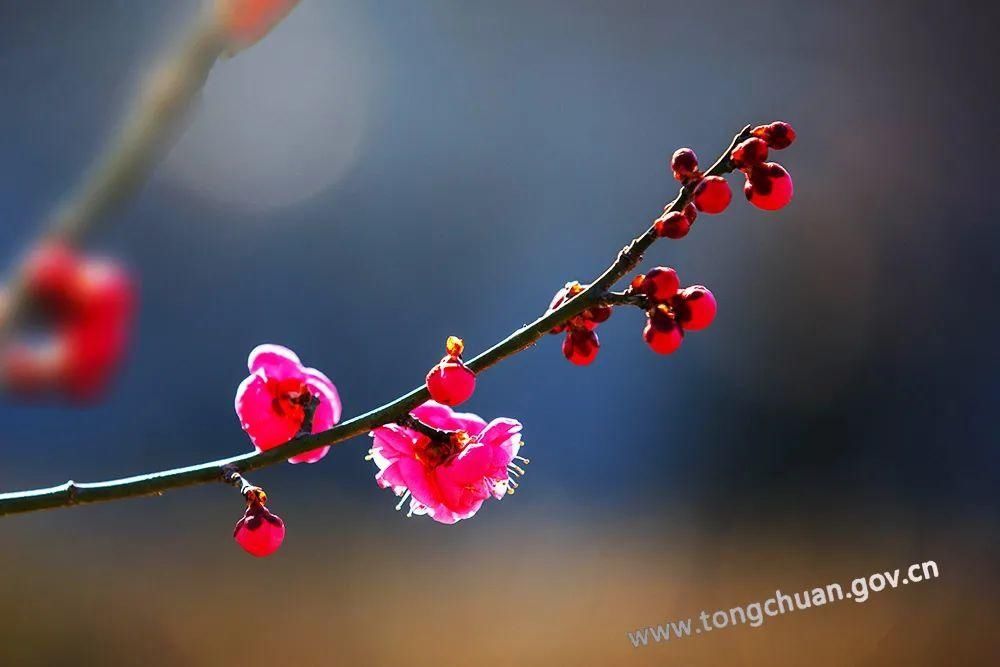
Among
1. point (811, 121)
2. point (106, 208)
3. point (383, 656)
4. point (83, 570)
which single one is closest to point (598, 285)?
point (106, 208)

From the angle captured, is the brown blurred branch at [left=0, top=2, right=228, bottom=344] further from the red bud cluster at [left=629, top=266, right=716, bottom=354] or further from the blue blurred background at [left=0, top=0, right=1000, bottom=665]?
the blue blurred background at [left=0, top=0, right=1000, bottom=665]

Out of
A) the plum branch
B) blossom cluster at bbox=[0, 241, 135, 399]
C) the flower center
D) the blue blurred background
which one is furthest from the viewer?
the blue blurred background

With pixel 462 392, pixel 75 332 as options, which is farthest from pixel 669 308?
pixel 75 332

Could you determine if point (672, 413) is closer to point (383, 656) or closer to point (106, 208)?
point (383, 656)

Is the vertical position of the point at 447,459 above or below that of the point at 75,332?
below

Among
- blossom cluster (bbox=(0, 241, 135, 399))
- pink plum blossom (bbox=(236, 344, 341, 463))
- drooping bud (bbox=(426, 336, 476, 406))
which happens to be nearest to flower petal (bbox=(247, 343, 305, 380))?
pink plum blossom (bbox=(236, 344, 341, 463))

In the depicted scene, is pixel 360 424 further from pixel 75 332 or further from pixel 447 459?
pixel 75 332

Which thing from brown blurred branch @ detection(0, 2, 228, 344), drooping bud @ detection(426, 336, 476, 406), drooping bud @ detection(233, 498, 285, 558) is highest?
brown blurred branch @ detection(0, 2, 228, 344)

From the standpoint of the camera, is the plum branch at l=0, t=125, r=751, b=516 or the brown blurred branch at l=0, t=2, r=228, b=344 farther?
the brown blurred branch at l=0, t=2, r=228, b=344
